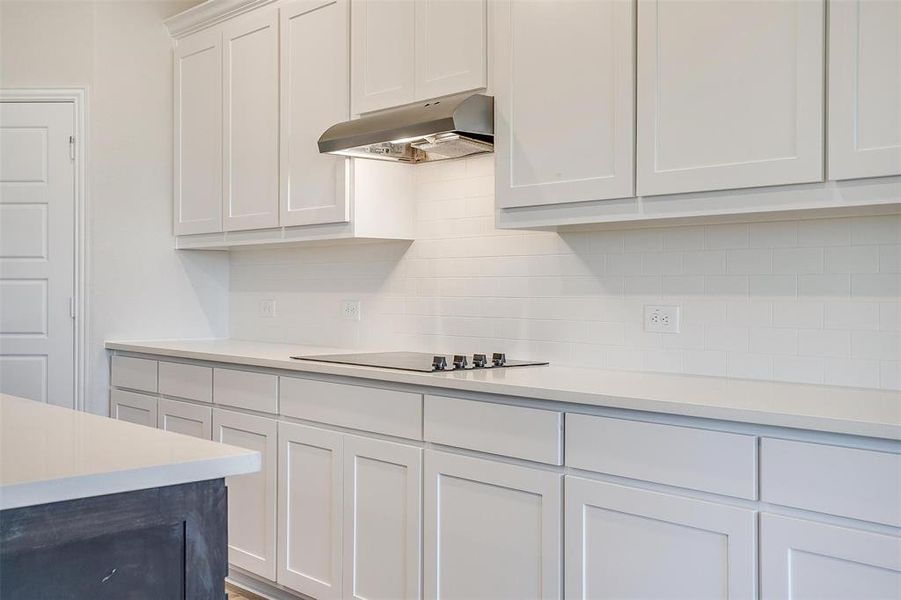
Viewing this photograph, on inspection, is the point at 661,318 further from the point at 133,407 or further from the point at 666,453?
the point at 133,407

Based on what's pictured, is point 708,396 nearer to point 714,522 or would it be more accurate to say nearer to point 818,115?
point 714,522

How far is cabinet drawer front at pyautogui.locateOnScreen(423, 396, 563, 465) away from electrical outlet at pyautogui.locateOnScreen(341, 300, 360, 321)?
4.38 feet

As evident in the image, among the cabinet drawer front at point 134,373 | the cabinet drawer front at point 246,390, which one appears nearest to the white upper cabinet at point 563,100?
the cabinet drawer front at point 246,390

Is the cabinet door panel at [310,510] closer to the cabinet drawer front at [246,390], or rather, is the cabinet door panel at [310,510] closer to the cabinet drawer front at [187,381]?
the cabinet drawer front at [246,390]

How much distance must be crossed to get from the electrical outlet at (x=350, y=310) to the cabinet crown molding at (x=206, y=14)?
140 cm

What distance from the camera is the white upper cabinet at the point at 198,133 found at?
164 inches

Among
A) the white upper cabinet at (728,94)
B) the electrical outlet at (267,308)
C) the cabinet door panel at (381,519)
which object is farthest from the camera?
the electrical outlet at (267,308)

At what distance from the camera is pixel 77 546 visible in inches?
48.4

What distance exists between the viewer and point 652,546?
2.06m

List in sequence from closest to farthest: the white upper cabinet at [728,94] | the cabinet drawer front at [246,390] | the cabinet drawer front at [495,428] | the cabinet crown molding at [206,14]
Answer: the white upper cabinet at [728,94] → the cabinet drawer front at [495,428] → the cabinet drawer front at [246,390] → the cabinet crown molding at [206,14]

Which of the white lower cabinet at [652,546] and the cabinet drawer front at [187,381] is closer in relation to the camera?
the white lower cabinet at [652,546]

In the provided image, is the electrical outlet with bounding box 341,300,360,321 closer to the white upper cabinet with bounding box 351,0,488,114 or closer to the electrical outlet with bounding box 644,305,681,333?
the white upper cabinet with bounding box 351,0,488,114

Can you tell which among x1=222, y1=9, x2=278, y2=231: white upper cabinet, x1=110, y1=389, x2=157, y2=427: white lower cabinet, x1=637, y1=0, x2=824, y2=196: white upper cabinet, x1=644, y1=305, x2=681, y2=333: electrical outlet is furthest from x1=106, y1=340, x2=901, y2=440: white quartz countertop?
x1=110, y1=389, x2=157, y2=427: white lower cabinet

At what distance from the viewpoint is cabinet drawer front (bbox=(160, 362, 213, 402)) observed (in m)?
3.66
